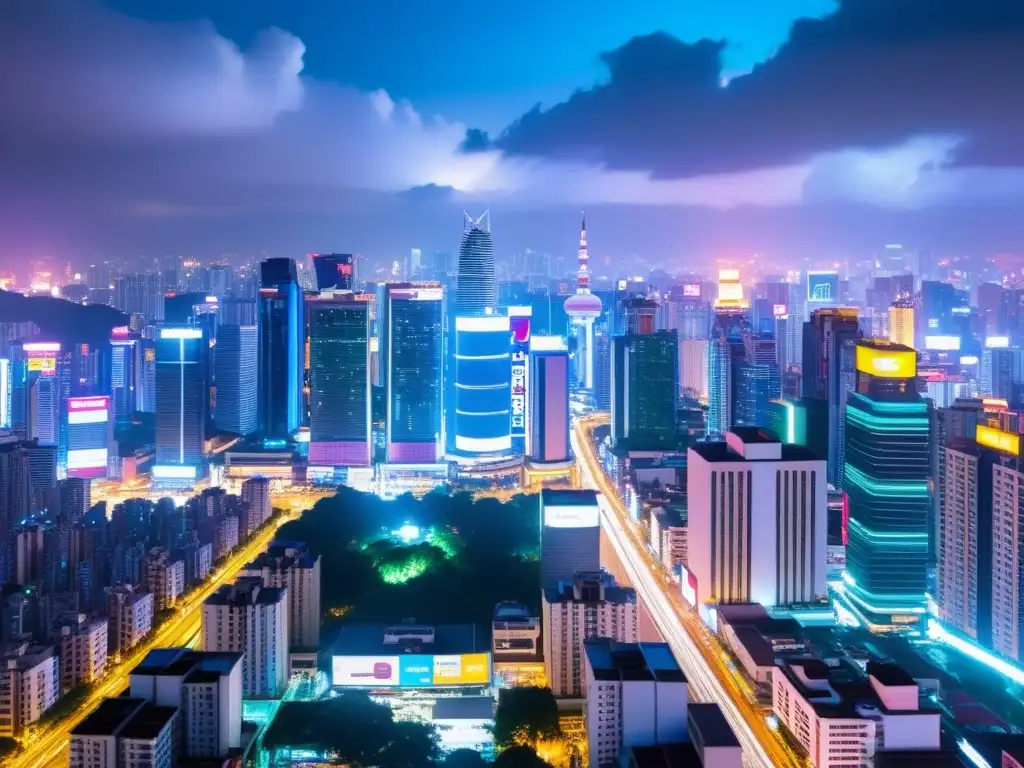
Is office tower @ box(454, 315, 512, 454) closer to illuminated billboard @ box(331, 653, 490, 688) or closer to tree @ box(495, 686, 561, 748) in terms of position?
illuminated billboard @ box(331, 653, 490, 688)

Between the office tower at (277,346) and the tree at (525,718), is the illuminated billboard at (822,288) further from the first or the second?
the tree at (525,718)

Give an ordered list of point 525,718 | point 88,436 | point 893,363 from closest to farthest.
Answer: point 525,718
point 893,363
point 88,436

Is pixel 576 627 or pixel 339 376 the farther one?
pixel 339 376

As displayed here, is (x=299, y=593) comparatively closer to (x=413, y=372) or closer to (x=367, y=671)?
(x=367, y=671)

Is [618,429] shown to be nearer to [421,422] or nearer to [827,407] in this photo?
[421,422]

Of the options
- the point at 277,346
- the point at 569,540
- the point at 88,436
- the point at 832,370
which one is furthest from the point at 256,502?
the point at 832,370

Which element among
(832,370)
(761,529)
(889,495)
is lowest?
(761,529)

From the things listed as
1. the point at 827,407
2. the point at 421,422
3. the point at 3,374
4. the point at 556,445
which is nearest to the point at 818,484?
the point at 827,407
